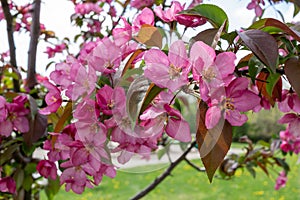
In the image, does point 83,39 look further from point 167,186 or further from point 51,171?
point 167,186

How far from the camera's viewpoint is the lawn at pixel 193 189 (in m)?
3.81

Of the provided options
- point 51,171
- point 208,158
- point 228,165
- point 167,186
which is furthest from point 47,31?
point 167,186

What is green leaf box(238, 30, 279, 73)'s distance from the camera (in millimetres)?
446

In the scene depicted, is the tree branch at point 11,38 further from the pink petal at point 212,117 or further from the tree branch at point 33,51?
the pink petal at point 212,117

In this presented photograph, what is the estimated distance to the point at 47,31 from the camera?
1648 mm

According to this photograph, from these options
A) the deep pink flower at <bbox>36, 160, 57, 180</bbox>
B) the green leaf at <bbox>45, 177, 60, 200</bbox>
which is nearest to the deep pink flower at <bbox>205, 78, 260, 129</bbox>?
the deep pink flower at <bbox>36, 160, 57, 180</bbox>

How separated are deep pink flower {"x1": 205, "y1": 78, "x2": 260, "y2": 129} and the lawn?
3255 mm

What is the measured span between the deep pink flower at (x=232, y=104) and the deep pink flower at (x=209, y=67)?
11mm

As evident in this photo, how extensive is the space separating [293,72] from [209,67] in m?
0.11

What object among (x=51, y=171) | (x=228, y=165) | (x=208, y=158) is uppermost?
(x=208, y=158)

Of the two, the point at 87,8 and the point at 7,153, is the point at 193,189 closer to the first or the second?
the point at 87,8

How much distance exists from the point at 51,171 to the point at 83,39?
883mm

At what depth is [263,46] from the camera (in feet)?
1.50

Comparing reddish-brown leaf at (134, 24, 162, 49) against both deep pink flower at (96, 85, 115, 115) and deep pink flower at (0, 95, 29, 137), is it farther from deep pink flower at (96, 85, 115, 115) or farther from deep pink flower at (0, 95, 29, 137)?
deep pink flower at (0, 95, 29, 137)
